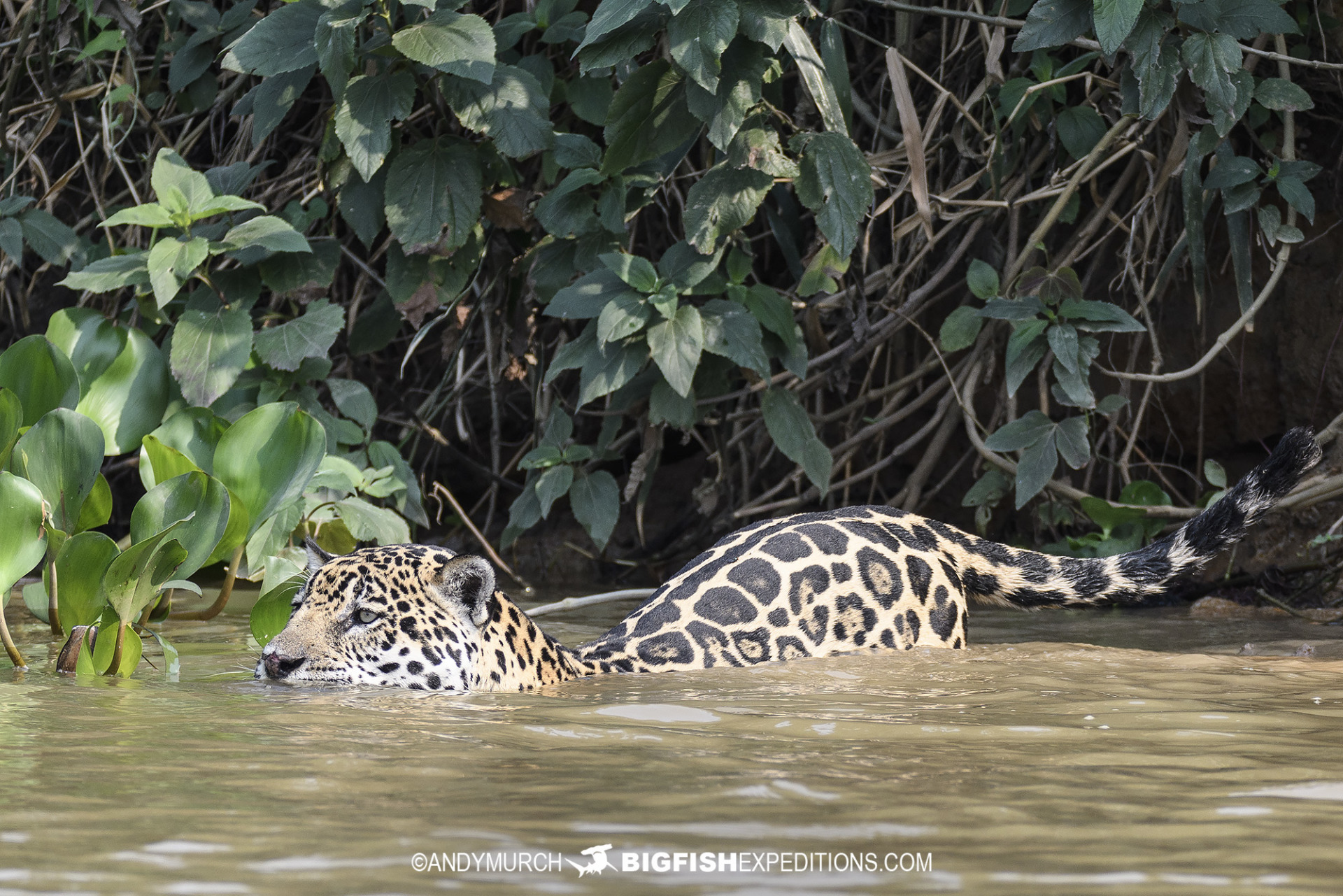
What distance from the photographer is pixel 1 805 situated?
2098 millimetres

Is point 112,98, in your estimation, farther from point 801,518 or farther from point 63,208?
point 801,518

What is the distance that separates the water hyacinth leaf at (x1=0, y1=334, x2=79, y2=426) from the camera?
14.3 ft

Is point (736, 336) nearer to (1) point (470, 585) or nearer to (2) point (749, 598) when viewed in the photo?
(2) point (749, 598)

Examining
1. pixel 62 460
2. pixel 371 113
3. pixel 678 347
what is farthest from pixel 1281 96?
pixel 62 460

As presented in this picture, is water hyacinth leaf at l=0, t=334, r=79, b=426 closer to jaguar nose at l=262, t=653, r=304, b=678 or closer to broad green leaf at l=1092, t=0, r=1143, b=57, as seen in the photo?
jaguar nose at l=262, t=653, r=304, b=678

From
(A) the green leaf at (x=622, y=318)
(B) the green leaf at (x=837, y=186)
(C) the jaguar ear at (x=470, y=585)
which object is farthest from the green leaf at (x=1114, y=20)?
(C) the jaguar ear at (x=470, y=585)

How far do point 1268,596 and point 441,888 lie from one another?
168 inches

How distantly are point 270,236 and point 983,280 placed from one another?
104 inches

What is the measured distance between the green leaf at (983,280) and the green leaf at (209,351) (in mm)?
2697

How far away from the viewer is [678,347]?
4754 millimetres

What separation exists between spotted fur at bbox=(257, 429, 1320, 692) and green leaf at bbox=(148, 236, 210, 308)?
141 cm

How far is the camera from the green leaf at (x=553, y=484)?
5461mm

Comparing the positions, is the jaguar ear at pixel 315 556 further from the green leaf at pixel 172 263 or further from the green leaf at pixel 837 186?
the green leaf at pixel 837 186

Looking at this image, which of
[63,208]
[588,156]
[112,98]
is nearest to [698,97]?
[588,156]
